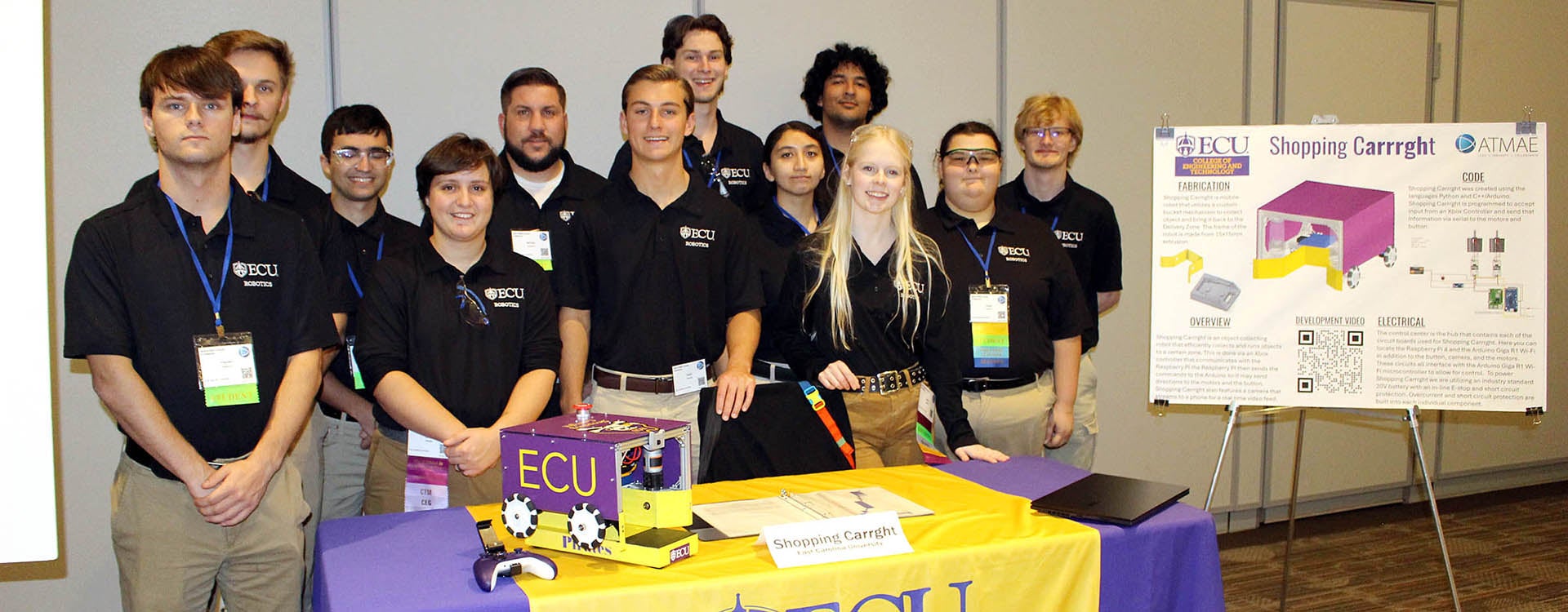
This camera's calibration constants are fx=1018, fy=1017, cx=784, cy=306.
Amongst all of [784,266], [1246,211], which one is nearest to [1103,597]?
[784,266]

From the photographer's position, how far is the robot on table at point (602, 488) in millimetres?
1749

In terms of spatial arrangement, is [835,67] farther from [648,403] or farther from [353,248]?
[353,248]

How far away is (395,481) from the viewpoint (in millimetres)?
2734

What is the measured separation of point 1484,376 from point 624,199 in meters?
2.74

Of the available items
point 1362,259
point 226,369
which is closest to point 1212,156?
point 1362,259

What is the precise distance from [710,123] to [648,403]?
3.92 ft

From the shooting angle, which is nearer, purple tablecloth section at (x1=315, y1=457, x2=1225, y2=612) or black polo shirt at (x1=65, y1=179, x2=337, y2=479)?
purple tablecloth section at (x1=315, y1=457, x2=1225, y2=612)

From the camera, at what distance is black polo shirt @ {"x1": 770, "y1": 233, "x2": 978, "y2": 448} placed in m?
2.87

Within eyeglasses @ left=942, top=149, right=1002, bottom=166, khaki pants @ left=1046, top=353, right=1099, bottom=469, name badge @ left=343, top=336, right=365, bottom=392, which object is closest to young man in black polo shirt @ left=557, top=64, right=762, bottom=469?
name badge @ left=343, top=336, right=365, bottom=392

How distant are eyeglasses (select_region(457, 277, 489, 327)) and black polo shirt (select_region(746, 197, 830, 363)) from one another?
33.1 inches

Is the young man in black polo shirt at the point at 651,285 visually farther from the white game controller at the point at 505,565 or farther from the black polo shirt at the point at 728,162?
the white game controller at the point at 505,565

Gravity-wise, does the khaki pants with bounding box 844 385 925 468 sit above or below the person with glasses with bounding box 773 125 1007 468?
below

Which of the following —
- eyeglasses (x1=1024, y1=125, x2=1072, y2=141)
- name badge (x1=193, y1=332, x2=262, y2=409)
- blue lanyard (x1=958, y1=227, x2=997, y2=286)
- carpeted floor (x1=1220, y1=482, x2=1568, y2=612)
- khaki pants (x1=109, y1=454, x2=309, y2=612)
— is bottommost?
carpeted floor (x1=1220, y1=482, x2=1568, y2=612)

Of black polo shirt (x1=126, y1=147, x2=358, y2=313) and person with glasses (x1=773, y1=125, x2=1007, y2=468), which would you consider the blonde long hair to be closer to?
person with glasses (x1=773, y1=125, x2=1007, y2=468)
